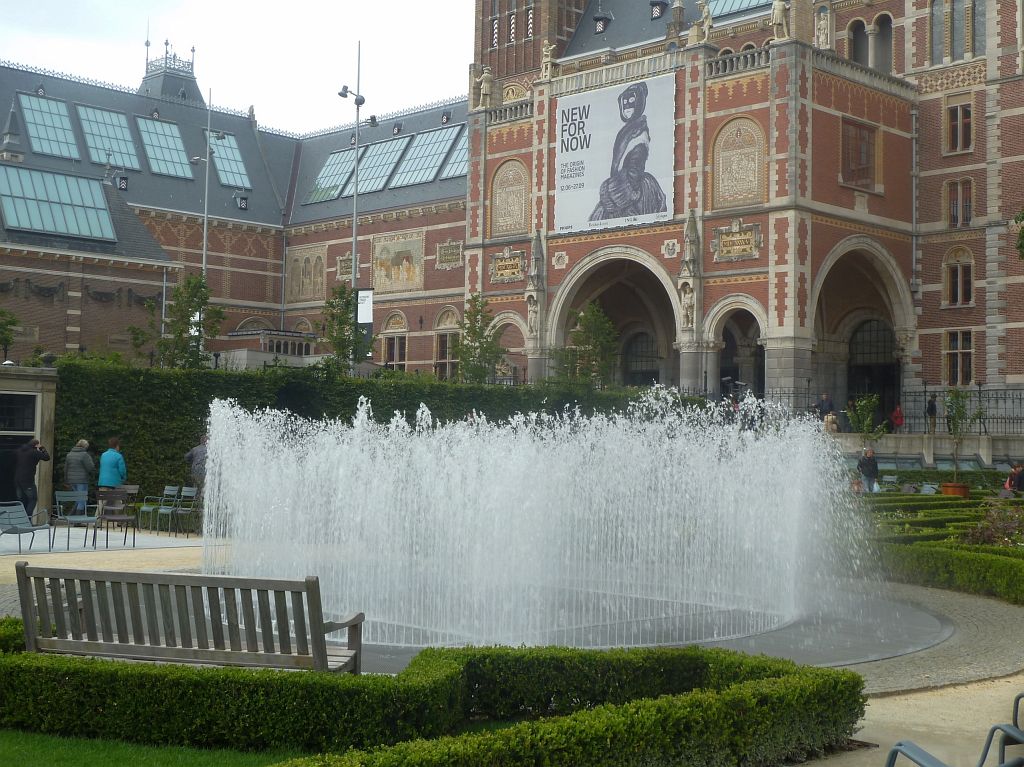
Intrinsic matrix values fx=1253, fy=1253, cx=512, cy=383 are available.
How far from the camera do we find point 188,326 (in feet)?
105

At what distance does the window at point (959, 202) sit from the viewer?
3719 centimetres

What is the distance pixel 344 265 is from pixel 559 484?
40510mm

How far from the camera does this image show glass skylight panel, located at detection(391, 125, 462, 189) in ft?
170

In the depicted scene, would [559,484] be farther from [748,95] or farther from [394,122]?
[394,122]

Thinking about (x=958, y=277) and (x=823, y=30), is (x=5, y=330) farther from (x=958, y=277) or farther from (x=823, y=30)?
(x=958, y=277)

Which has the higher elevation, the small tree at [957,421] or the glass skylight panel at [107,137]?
the glass skylight panel at [107,137]

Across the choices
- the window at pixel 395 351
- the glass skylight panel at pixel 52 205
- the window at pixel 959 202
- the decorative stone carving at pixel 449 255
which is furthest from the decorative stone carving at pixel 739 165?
the glass skylight panel at pixel 52 205

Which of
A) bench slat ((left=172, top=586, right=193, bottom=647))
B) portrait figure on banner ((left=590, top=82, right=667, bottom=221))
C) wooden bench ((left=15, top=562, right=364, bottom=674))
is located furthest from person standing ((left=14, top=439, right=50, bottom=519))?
portrait figure on banner ((left=590, top=82, right=667, bottom=221))

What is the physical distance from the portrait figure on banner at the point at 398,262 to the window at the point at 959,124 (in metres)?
20.7

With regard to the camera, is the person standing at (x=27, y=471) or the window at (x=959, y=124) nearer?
the person standing at (x=27, y=471)

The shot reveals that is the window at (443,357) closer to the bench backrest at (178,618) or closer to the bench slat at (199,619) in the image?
the bench backrest at (178,618)

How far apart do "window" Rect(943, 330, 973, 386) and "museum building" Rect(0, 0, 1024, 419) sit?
82 millimetres

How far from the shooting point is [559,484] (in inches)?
506

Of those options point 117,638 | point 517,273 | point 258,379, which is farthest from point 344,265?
point 117,638
